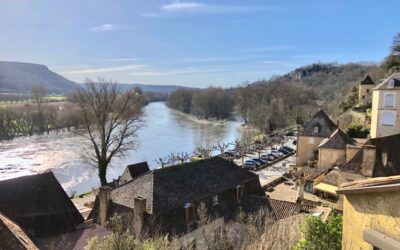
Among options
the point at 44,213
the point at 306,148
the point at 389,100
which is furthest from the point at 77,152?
the point at 389,100

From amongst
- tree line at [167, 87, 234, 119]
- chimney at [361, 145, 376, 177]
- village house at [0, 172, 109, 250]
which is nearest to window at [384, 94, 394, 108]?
chimney at [361, 145, 376, 177]

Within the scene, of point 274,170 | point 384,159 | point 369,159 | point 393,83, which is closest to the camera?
point 384,159

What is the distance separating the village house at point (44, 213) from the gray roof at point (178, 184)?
87.6 inches

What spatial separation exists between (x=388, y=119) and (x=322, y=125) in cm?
761

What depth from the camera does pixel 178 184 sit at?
17875 mm

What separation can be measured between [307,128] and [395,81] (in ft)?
34.2

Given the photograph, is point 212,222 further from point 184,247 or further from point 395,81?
point 395,81

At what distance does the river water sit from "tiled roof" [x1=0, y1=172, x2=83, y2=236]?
16573mm

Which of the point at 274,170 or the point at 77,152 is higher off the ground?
the point at 274,170

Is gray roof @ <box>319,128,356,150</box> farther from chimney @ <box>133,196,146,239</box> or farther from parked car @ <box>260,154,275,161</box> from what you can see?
chimney @ <box>133,196,146,239</box>

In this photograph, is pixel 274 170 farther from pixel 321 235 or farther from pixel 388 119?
pixel 321 235

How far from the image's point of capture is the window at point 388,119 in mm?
28031

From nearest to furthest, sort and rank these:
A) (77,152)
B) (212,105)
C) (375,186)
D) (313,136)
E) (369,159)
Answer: (375,186)
(369,159)
(313,136)
(77,152)
(212,105)

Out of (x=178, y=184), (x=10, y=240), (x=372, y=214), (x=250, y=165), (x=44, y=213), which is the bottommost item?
(x=250, y=165)
